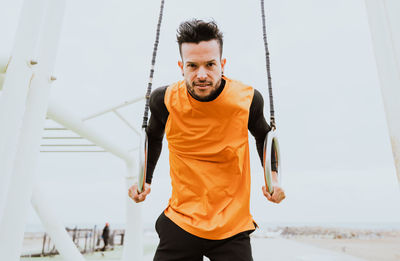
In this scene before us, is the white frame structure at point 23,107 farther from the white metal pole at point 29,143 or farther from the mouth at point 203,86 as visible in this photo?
the mouth at point 203,86

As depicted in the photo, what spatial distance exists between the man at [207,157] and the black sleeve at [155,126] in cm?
1

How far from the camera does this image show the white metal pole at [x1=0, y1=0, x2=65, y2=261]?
1.08 metres

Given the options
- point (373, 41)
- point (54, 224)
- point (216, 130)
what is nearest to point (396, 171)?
point (373, 41)

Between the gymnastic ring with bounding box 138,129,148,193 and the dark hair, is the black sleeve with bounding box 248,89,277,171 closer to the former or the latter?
the dark hair

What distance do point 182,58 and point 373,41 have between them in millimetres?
845

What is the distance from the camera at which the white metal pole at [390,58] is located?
1.19 metres

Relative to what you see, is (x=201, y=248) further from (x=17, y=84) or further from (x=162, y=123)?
(x=17, y=84)

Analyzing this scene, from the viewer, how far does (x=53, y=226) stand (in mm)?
1704

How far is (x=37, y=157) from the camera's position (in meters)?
1.20

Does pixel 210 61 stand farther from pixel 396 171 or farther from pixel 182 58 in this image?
pixel 396 171

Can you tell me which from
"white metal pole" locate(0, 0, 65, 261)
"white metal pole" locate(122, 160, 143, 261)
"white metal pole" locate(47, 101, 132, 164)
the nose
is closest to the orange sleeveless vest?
the nose

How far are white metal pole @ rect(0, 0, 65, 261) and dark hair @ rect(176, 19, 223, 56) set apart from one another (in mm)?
589

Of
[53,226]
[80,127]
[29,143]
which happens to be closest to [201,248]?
[29,143]

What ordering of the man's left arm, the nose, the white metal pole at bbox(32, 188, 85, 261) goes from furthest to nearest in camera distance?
1. the white metal pole at bbox(32, 188, 85, 261)
2. the man's left arm
3. the nose
